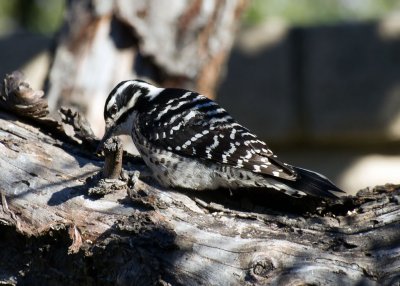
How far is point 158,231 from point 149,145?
1.12m

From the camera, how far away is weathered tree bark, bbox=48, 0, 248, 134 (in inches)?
262

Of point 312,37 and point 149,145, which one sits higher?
point 312,37

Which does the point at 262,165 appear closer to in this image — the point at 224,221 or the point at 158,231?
the point at 224,221

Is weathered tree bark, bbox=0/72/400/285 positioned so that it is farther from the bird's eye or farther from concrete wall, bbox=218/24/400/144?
concrete wall, bbox=218/24/400/144

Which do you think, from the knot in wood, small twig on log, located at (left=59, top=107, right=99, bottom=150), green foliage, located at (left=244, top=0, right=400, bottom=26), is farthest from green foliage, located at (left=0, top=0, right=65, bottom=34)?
the knot in wood

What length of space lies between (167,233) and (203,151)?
0.99 m

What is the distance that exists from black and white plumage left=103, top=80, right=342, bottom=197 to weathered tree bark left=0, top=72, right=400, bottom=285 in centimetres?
15

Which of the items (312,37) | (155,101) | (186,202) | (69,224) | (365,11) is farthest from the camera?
(365,11)

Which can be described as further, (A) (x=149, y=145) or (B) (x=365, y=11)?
(B) (x=365, y=11)

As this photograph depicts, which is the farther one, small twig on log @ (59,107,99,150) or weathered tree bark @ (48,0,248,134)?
weathered tree bark @ (48,0,248,134)

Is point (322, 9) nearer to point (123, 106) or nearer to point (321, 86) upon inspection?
point (321, 86)

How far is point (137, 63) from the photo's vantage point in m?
6.84

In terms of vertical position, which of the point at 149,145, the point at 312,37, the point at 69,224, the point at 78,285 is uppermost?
the point at 312,37

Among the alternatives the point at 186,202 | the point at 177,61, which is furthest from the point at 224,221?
the point at 177,61
